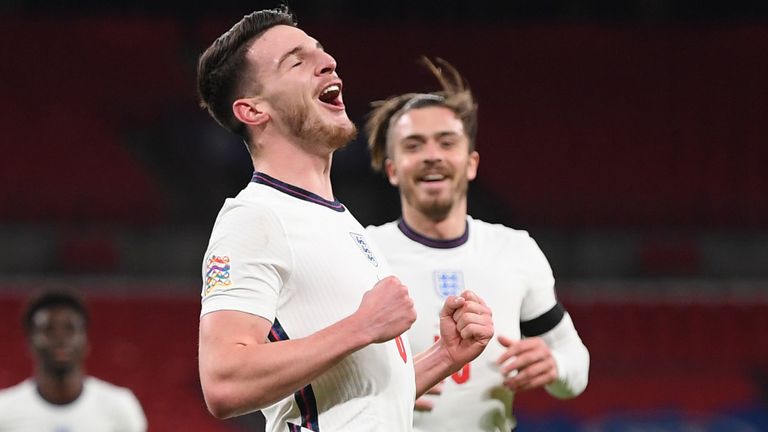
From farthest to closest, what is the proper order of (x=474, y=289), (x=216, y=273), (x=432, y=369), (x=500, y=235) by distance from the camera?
(x=500, y=235)
(x=474, y=289)
(x=432, y=369)
(x=216, y=273)

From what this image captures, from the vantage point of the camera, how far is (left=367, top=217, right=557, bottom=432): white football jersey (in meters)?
3.36

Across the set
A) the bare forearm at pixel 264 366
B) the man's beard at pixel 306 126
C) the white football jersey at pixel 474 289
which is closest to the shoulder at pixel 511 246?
the white football jersey at pixel 474 289

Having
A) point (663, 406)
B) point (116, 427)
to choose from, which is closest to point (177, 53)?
point (663, 406)

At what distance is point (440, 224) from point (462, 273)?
0.64 ft

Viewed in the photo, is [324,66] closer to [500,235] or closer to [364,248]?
[364,248]

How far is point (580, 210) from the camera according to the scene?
12641 mm

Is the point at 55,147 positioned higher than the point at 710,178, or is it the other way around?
the point at 55,147

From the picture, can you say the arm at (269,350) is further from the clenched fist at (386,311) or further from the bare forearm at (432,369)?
the bare forearm at (432,369)

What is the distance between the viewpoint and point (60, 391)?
536cm

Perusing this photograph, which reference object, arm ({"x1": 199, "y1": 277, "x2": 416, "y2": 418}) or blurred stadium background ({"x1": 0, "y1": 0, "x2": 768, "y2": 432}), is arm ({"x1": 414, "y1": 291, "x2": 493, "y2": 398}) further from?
blurred stadium background ({"x1": 0, "y1": 0, "x2": 768, "y2": 432})

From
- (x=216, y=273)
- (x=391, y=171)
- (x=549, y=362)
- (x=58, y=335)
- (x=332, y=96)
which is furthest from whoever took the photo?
(x=58, y=335)

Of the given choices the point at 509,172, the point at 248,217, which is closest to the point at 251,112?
the point at 248,217

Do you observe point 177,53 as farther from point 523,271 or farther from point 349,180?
point 523,271

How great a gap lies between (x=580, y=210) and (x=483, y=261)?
926 cm
